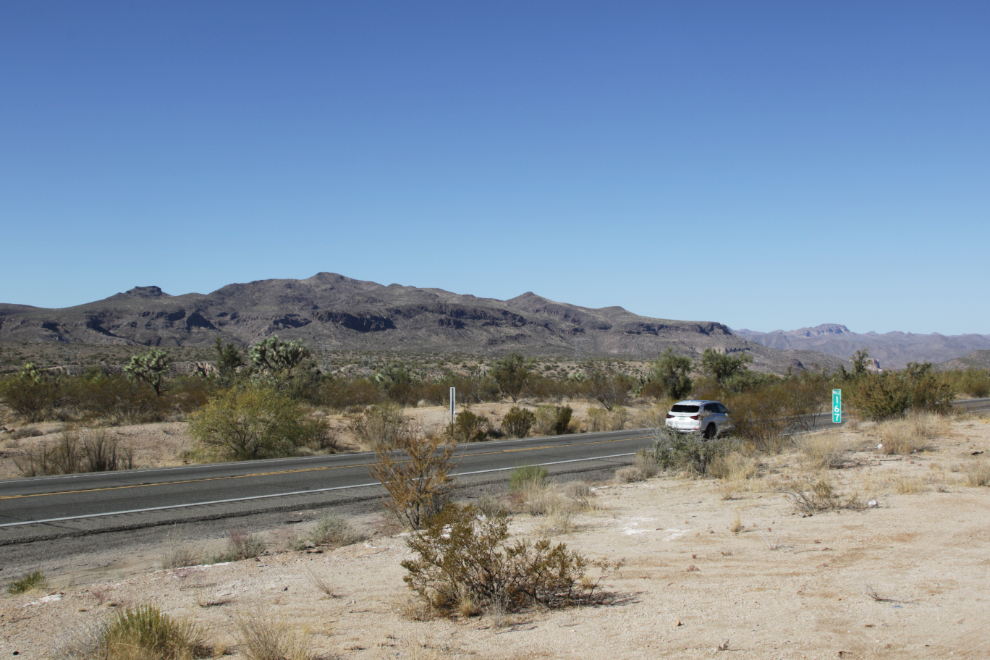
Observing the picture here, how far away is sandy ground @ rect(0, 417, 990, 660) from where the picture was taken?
5.18 metres

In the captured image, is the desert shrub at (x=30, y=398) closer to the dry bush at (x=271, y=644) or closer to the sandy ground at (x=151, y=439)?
the sandy ground at (x=151, y=439)

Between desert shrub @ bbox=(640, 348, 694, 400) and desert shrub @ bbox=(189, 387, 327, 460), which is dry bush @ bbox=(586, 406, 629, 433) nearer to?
desert shrub @ bbox=(640, 348, 694, 400)

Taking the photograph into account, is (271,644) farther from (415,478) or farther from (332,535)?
(332,535)

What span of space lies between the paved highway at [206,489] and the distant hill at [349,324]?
276 ft

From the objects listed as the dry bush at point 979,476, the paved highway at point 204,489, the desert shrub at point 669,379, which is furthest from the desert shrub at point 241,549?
the desert shrub at point 669,379

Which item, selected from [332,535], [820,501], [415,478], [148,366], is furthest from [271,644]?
[148,366]

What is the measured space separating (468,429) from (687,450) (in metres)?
12.2

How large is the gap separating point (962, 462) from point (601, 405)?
26.5 m

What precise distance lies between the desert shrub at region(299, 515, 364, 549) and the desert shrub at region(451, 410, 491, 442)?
629 inches

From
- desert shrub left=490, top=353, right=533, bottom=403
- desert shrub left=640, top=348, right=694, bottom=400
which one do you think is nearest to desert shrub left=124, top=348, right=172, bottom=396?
desert shrub left=490, top=353, right=533, bottom=403

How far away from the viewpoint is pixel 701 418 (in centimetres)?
2133

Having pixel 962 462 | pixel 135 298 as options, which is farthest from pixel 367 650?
pixel 135 298

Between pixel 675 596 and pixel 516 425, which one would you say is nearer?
pixel 675 596

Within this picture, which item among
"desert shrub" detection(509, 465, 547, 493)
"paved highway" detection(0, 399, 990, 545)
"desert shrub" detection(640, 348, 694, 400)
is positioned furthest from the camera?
"desert shrub" detection(640, 348, 694, 400)
